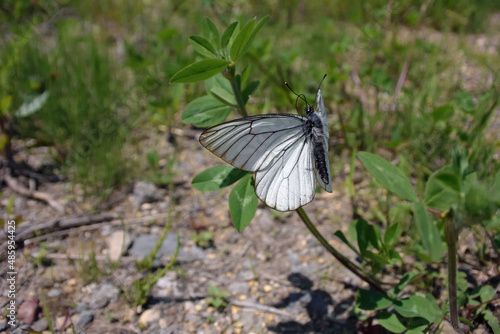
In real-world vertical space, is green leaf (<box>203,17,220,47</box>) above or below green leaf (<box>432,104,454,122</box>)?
above

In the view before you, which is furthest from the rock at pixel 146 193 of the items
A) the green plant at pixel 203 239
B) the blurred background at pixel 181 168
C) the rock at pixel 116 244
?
the green plant at pixel 203 239

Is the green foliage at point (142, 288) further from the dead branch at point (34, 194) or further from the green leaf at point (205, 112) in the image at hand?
the dead branch at point (34, 194)

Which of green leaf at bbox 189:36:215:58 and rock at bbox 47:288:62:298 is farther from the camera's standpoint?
rock at bbox 47:288:62:298

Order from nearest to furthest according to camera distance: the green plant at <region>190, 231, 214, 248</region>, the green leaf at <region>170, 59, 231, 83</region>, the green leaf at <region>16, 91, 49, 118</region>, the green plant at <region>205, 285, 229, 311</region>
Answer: the green leaf at <region>170, 59, 231, 83</region>, the green plant at <region>205, 285, 229, 311</region>, the green plant at <region>190, 231, 214, 248</region>, the green leaf at <region>16, 91, 49, 118</region>

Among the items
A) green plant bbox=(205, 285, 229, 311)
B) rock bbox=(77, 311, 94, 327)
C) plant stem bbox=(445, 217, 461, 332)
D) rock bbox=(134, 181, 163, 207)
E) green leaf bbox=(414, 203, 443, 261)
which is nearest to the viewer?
green leaf bbox=(414, 203, 443, 261)

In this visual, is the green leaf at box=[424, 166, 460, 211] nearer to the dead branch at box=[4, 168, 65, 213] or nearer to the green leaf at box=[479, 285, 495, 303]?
the green leaf at box=[479, 285, 495, 303]

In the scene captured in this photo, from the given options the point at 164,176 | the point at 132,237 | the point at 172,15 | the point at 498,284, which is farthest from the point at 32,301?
the point at 172,15

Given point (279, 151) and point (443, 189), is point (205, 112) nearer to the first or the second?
point (279, 151)

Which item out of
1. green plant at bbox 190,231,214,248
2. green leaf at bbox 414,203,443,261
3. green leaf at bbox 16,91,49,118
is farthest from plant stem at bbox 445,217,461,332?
green leaf at bbox 16,91,49,118
